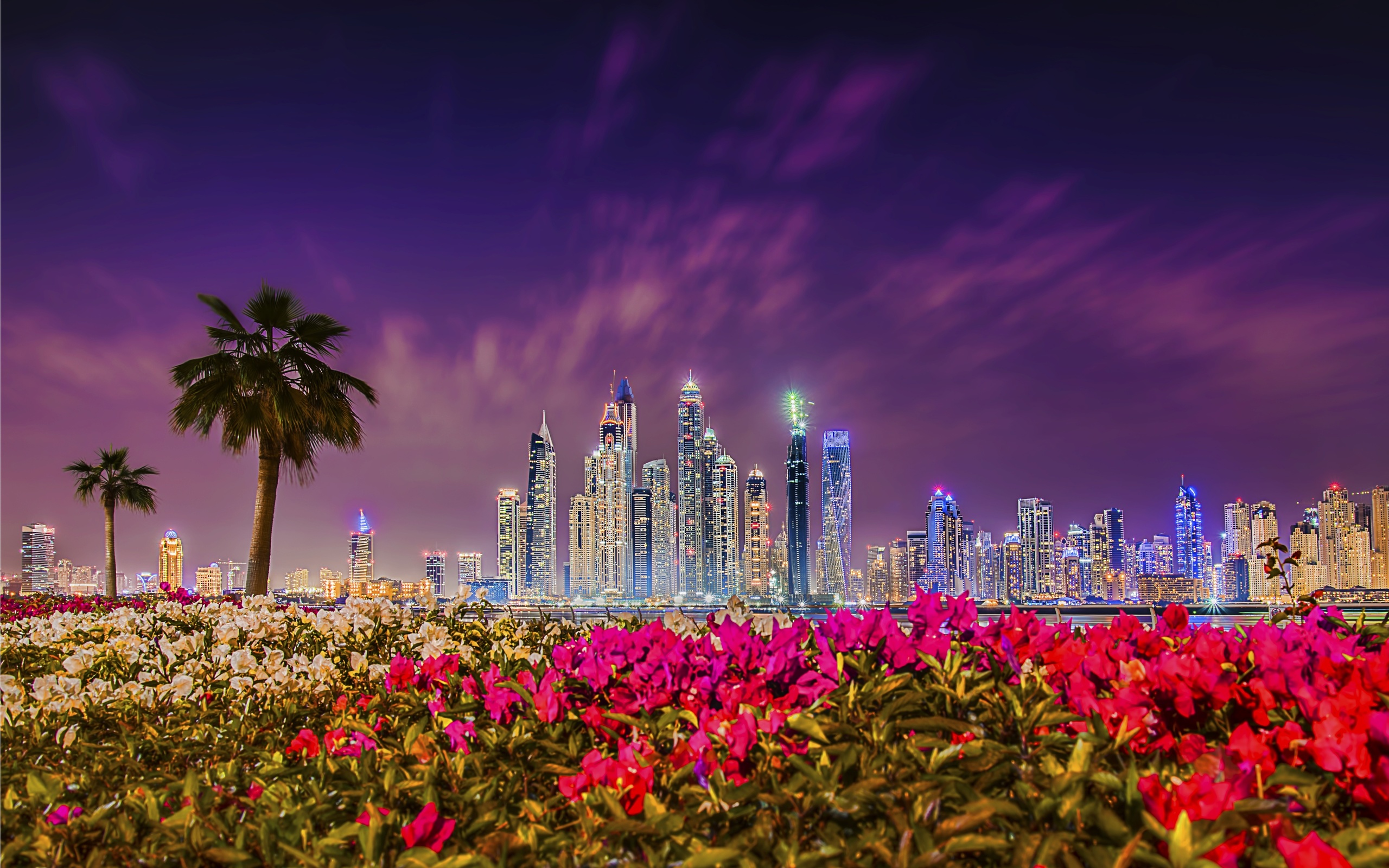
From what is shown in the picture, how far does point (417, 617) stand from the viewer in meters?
6.01

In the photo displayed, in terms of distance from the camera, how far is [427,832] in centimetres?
181

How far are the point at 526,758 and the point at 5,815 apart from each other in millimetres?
1680

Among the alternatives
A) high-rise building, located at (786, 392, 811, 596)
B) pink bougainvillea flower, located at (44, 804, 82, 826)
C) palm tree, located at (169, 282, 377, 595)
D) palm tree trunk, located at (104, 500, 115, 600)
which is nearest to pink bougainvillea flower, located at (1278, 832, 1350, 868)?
pink bougainvillea flower, located at (44, 804, 82, 826)

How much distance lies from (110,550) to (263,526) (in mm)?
16265

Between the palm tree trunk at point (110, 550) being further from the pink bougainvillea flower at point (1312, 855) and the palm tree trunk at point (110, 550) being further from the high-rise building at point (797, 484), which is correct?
the high-rise building at point (797, 484)

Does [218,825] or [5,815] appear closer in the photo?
[218,825]

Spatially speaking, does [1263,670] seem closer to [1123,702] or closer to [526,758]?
[1123,702]

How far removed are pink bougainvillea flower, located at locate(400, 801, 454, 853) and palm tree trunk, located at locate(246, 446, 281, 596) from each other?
43.3 feet

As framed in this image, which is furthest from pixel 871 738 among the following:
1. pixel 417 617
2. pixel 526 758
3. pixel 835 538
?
pixel 835 538

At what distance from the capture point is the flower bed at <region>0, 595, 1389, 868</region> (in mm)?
1718

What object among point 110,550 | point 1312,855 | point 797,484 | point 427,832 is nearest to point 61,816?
point 427,832

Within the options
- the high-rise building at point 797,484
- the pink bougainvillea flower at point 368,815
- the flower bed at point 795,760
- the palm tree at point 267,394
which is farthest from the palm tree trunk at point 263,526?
the high-rise building at point 797,484

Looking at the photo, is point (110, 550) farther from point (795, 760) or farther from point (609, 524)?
point (609, 524)

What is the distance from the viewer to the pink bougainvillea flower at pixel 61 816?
7.60ft
